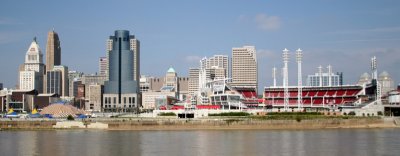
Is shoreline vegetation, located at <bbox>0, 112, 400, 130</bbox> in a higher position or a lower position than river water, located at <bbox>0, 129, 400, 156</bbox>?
higher

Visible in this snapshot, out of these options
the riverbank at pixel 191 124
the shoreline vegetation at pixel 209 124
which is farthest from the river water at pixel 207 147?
the shoreline vegetation at pixel 209 124

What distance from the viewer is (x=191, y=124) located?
117875mm

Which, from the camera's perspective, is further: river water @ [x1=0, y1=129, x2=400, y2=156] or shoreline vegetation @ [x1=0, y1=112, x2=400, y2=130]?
shoreline vegetation @ [x1=0, y1=112, x2=400, y2=130]

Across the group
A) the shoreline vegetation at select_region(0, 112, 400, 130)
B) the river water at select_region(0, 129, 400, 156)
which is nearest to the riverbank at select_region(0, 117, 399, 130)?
the shoreline vegetation at select_region(0, 112, 400, 130)

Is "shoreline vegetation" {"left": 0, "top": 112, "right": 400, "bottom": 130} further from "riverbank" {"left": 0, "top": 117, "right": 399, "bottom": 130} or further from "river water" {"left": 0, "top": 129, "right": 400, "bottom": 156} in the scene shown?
"river water" {"left": 0, "top": 129, "right": 400, "bottom": 156}

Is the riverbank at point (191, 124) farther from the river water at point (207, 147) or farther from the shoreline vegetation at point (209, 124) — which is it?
the river water at point (207, 147)

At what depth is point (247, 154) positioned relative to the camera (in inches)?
2499

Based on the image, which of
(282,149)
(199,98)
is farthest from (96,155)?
(199,98)

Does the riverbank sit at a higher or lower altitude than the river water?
higher

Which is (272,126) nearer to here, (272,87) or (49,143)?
(49,143)

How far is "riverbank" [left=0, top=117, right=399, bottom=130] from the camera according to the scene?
116188 millimetres

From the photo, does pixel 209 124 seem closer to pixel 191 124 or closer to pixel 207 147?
pixel 191 124

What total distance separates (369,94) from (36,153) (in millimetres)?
121493

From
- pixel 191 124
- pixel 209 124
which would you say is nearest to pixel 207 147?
pixel 209 124
